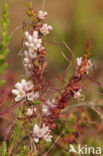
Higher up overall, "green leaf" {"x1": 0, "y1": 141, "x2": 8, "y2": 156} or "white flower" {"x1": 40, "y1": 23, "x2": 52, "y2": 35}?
"white flower" {"x1": 40, "y1": 23, "x2": 52, "y2": 35}

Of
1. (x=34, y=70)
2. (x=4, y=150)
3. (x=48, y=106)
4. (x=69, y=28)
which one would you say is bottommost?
(x=4, y=150)

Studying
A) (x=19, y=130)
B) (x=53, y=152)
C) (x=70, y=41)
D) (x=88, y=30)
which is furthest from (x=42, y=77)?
(x=88, y=30)

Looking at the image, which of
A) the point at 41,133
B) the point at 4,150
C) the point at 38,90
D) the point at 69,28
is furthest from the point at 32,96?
the point at 69,28

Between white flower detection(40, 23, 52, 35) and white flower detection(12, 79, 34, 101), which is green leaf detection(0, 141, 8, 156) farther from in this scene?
white flower detection(40, 23, 52, 35)

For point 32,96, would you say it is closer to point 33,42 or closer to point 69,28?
point 33,42

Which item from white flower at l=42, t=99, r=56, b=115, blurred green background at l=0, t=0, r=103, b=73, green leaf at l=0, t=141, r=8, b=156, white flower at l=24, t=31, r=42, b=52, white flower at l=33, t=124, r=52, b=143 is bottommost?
green leaf at l=0, t=141, r=8, b=156

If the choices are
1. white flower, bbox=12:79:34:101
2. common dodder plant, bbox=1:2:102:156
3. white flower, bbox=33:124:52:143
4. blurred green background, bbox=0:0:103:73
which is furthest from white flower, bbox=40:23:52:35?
blurred green background, bbox=0:0:103:73

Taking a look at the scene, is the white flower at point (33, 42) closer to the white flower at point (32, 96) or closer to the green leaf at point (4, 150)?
the white flower at point (32, 96)

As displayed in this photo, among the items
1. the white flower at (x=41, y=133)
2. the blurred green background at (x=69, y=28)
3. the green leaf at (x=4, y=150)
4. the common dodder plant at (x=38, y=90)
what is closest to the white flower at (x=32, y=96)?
the common dodder plant at (x=38, y=90)

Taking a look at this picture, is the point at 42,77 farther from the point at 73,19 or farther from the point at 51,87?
the point at 73,19
